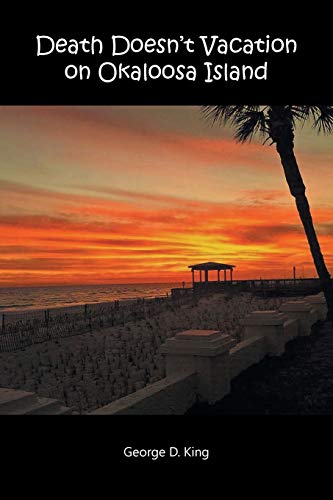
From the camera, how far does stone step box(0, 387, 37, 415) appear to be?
3527 millimetres

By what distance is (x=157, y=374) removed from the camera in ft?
29.9

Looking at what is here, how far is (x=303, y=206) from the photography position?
11.1 metres

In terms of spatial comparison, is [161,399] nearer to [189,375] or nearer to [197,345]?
[189,375]

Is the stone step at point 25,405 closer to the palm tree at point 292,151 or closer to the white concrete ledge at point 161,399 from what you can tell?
the white concrete ledge at point 161,399

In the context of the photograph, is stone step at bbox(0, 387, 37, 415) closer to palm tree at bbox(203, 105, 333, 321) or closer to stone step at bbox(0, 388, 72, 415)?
stone step at bbox(0, 388, 72, 415)

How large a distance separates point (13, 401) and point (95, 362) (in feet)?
25.2

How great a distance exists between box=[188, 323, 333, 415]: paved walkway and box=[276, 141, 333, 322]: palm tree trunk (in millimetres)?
2194

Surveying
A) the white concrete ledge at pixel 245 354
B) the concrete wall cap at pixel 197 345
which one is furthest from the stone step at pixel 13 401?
the white concrete ledge at pixel 245 354

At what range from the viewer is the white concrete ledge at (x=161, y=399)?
13.9 ft

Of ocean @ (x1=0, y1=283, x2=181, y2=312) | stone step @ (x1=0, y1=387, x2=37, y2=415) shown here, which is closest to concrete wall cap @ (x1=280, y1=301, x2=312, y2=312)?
stone step @ (x1=0, y1=387, x2=37, y2=415)

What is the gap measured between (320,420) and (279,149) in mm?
8410

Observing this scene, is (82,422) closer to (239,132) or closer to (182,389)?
(182,389)

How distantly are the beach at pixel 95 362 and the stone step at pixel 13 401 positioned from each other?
3586mm

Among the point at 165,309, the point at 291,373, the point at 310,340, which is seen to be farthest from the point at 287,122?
the point at 165,309
